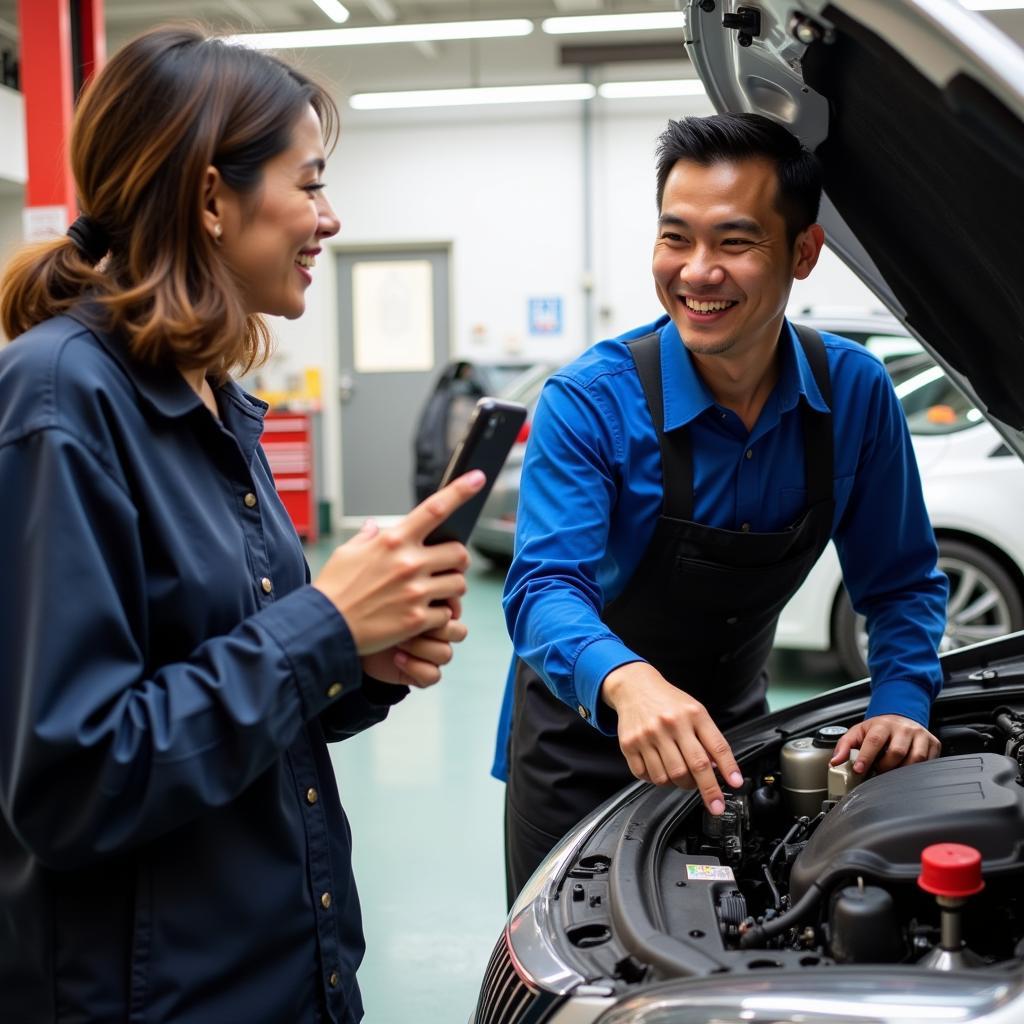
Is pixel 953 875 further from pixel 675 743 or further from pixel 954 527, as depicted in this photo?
pixel 954 527

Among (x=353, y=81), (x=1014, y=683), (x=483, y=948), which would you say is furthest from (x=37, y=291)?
(x=353, y=81)

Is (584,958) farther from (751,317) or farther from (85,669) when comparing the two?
(751,317)

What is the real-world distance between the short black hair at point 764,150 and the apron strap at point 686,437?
249 mm

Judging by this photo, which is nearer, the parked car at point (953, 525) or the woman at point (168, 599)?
the woman at point (168, 599)

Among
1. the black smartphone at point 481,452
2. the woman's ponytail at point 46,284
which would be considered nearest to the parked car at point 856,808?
the black smartphone at point 481,452

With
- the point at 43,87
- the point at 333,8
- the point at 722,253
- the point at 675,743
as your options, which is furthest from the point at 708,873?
the point at 333,8

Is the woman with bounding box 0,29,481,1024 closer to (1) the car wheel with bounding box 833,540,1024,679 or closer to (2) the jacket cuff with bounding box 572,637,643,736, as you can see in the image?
(2) the jacket cuff with bounding box 572,637,643,736

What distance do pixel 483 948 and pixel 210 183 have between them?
214 centimetres

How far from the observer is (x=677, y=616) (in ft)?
5.56

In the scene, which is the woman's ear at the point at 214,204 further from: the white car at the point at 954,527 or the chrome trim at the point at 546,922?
the white car at the point at 954,527

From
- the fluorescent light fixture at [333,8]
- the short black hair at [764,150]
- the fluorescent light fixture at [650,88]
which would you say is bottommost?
the short black hair at [764,150]

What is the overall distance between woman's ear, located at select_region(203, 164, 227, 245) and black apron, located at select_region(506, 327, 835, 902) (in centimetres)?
82

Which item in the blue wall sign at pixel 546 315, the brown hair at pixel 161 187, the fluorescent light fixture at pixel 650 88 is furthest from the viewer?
the blue wall sign at pixel 546 315

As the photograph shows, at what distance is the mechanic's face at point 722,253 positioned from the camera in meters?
1.53
